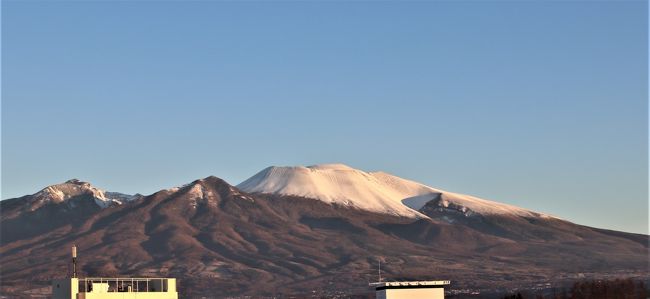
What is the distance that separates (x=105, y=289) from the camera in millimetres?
130000

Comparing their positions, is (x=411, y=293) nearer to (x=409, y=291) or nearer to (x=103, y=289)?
(x=409, y=291)

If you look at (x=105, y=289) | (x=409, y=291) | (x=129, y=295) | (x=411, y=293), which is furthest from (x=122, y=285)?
(x=411, y=293)

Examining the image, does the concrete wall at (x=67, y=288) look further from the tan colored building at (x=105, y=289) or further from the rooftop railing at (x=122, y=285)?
the rooftop railing at (x=122, y=285)

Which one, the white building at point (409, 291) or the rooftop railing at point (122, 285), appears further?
the white building at point (409, 291)

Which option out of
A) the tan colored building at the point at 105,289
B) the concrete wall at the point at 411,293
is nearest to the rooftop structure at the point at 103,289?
the tan colored building at the point at 105,289

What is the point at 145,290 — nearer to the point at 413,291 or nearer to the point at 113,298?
the point at 113,298

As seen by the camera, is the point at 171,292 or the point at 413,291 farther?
the point at 413,291

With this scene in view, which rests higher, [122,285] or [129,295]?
[122,285]

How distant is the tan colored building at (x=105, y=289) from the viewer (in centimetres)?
12638

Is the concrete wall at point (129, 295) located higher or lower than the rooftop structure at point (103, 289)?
lower

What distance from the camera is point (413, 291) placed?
6486 inches

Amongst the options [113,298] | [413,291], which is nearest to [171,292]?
[113,298]

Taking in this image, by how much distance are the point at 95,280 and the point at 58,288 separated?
3.50 metres

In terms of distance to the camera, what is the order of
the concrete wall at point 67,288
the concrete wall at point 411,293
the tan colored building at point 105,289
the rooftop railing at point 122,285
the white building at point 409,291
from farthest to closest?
the white building at point 409,291
the concrete wall at point 411,293
the rooftop railing at point 122,285
the tan colored building at point 105,289
the concrete wall at point 67,288
